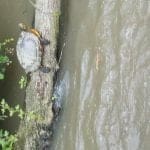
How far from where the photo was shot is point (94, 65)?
3.08 meters

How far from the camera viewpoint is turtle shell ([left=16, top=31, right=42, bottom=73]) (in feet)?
10.7

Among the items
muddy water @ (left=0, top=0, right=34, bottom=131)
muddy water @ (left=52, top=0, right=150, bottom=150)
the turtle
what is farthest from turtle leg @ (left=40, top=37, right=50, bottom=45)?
muddy water @ (left=0, top=0, right=34, bottom=131)

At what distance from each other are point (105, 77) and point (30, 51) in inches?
24.9

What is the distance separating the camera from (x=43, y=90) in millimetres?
3311

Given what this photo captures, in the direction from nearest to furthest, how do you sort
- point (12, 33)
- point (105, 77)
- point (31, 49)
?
point (105, 77), point (31, 49), point (12, 33)

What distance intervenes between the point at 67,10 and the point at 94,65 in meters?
0.60

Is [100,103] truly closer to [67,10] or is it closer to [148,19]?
[148,19]

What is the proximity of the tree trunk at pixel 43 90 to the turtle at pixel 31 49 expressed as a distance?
1.6 inches

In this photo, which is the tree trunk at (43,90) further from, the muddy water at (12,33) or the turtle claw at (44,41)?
the muddy water at (12,33)

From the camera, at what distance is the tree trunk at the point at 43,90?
3285mm

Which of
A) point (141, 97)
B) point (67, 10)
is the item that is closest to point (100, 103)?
point (141, 97)

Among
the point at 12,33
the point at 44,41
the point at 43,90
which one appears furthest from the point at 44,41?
the point at 12,33

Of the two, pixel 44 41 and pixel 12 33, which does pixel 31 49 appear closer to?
pixel 44 41

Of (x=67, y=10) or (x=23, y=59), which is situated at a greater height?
(x=67, y=10)
